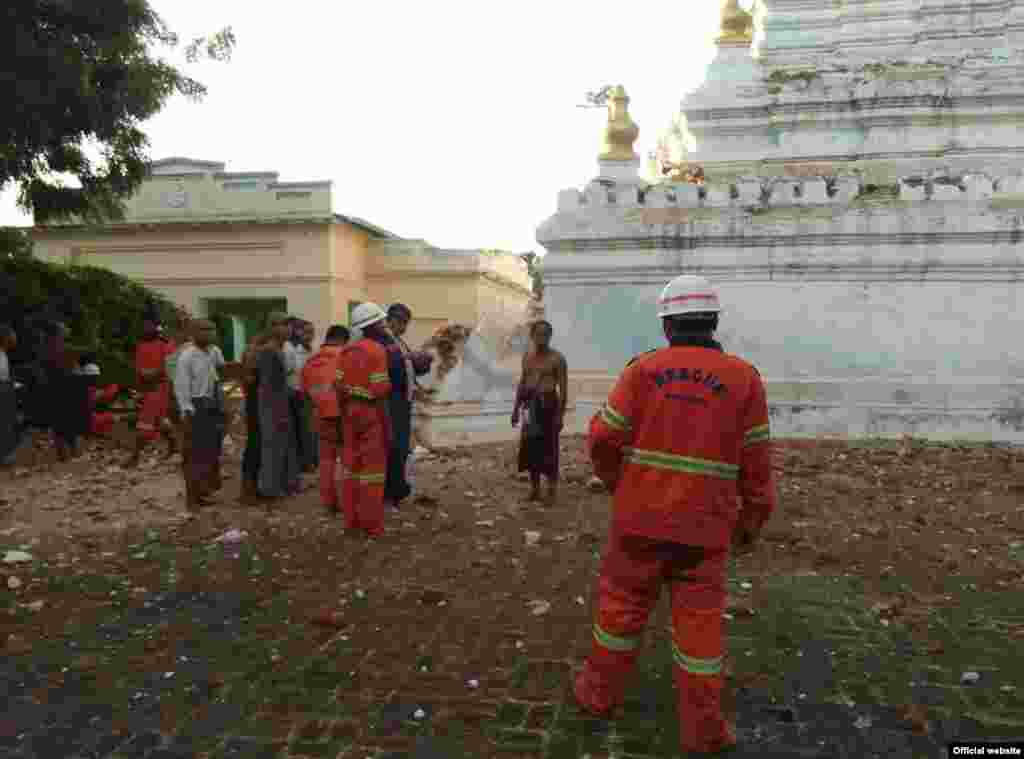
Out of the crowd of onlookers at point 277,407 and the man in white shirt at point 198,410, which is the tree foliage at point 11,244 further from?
the man in white shirt at point 198,410

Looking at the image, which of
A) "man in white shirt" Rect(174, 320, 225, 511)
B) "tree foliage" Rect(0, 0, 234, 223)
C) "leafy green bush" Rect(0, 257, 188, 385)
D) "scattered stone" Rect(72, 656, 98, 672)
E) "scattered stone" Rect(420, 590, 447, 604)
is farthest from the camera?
"leafy green bush" Rect(0, 257, 188, 385)

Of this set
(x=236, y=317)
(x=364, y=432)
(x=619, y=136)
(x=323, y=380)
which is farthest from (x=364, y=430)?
(x=236, y=317)

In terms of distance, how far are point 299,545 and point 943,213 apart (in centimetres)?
784

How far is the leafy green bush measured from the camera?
1195 centimetres

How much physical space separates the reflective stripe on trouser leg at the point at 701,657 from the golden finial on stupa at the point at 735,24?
10.6m

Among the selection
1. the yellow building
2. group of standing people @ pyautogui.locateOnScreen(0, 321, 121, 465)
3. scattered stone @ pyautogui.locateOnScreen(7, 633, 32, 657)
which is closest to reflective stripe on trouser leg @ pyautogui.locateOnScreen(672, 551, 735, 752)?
scattered stone @ pyautogui.locateOnScreen(7, 633, 32, 657)

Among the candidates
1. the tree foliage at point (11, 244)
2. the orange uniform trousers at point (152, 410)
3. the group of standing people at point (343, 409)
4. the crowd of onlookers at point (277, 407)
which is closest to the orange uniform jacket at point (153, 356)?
the orange uniform trousers at point (152, 410)

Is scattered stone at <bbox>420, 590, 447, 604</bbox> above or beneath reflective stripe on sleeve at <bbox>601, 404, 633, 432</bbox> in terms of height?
beneath

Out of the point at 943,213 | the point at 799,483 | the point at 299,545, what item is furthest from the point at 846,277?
the point at 299,545

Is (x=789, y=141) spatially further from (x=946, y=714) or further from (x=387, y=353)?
(x=946, y=714)

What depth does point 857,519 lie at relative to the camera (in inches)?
244

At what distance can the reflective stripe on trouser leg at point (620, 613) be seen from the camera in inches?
119

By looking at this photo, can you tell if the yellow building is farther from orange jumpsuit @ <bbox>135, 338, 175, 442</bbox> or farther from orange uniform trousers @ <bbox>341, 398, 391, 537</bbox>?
orange uniform trousers @ <bbox>341, 398, 391, 537</bbox>

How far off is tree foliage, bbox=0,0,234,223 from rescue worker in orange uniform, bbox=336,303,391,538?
5.87 meters
